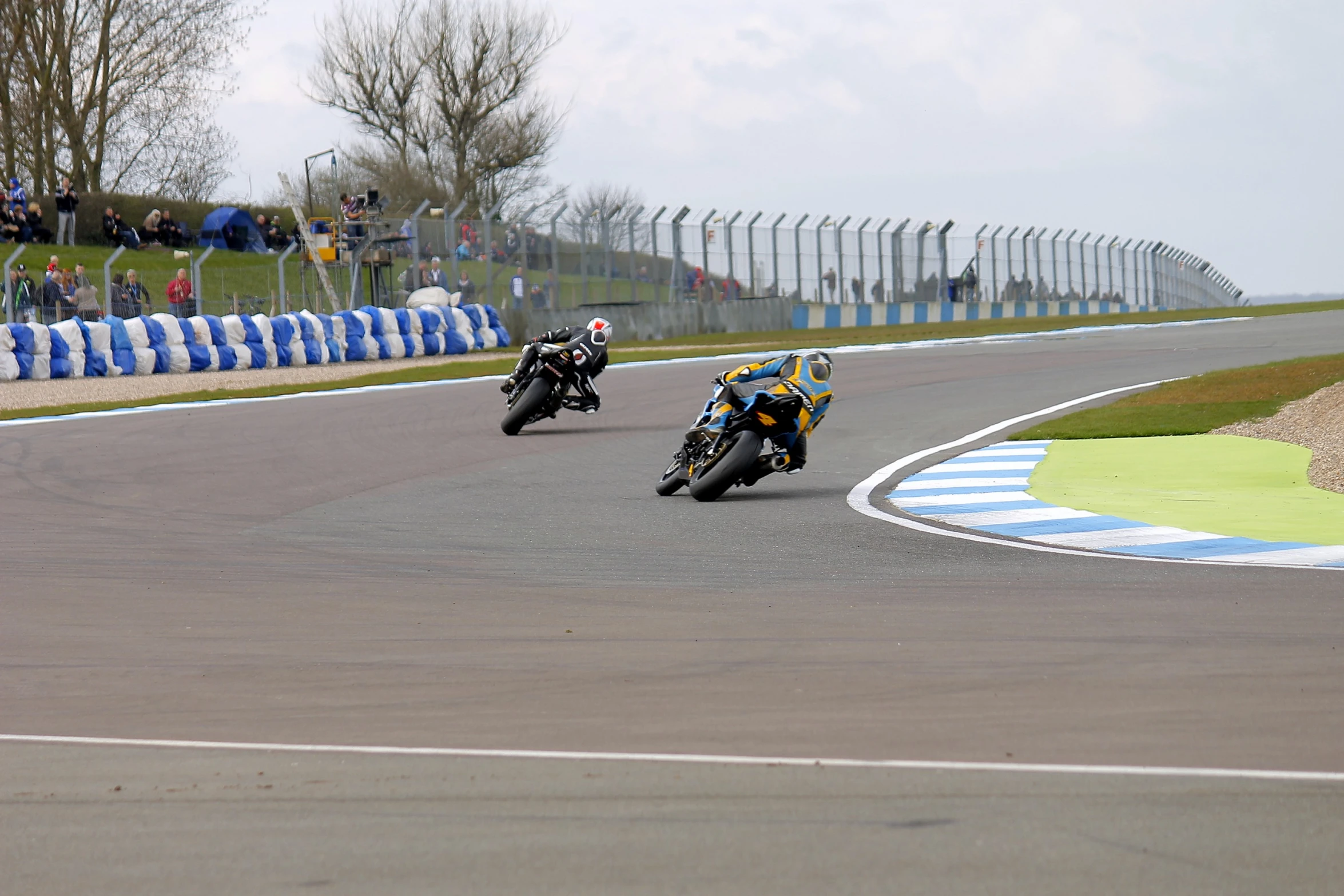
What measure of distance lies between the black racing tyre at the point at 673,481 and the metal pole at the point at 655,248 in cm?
2688

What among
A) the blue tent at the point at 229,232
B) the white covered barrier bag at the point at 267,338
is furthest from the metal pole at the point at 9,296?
the blue tent at the point at 229,232

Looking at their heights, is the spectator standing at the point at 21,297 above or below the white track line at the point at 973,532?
above

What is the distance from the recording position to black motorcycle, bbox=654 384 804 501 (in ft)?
33.7

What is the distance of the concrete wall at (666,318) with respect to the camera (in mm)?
33062

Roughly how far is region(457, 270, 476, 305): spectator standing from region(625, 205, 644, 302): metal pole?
15.2 ft

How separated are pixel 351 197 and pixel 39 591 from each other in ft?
89.7

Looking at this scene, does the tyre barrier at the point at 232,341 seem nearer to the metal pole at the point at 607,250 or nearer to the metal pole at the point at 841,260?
the metal pole at the point at 607,250

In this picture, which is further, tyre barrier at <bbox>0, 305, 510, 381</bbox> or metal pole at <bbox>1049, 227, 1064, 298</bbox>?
metal pole at <bbox>1049, 227, 1064, 298</bbox>

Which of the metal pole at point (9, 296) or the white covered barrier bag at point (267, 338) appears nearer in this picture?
the metal pole at point (9, 296)

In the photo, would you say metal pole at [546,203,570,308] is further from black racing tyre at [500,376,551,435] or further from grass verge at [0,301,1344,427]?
black racing tyre at [500,376,551,435]

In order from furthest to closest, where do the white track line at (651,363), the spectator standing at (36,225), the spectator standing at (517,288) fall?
the spectator standing at (36,225)
the spectator standing at (517,288)
the white track line at (651,363)

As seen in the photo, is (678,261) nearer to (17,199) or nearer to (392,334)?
(392,334)

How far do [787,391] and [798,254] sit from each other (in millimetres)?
31949

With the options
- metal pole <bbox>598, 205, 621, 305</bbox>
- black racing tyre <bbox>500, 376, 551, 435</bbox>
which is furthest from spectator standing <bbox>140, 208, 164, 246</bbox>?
black racing tyre <bbox>500, 376, 551, 435</bbox>
